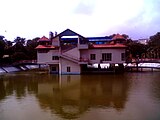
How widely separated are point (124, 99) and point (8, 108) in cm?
843

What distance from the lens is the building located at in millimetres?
43125

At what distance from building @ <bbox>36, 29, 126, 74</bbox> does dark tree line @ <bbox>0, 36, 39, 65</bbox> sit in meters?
16.4

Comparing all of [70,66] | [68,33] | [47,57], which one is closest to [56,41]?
[68,33]

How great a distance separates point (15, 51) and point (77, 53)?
25.2 m

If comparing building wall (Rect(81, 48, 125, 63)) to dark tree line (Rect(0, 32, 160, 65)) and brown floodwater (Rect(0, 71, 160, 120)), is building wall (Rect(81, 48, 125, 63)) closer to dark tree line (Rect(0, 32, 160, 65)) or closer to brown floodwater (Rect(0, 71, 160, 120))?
dark tree line (Rect(0, 32, 160, 65))

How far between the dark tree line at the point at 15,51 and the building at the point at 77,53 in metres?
16.4

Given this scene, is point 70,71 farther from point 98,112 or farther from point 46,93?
point 98,112

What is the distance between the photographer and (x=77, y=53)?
43.2 m

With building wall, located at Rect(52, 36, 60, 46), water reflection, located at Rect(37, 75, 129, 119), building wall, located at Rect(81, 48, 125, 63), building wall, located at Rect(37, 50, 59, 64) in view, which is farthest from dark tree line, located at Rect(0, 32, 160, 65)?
water reflection, located at Rect(37, 75, 129, 119)

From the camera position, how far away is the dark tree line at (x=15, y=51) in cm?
5952

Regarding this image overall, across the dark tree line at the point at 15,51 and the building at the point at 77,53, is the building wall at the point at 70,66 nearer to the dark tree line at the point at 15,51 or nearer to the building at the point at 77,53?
the building at the point at 77,53

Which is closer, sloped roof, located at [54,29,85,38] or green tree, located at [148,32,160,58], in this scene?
sloped roof, located at [54,29,85,38]

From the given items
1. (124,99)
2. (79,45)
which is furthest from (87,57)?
(124,99)

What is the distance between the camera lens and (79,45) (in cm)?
4303
